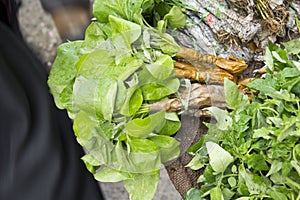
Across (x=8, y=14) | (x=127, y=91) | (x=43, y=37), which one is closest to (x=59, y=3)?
(x=8, y=14)

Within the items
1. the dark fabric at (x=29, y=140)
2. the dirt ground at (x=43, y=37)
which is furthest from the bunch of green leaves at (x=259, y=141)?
the dirt ground at (x=43, y=37)

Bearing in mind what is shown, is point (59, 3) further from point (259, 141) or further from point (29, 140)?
point (259, 141)

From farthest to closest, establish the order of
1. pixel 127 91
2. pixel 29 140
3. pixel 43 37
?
pixel 43 37 → pixel 29 140 → pixel 127 91

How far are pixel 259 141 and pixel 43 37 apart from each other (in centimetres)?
85

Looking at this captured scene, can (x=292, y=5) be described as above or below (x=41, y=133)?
above

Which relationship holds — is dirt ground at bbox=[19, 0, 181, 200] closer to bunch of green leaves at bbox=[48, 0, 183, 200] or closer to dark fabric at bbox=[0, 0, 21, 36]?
dark fabric at bbox=[0, 0, 21, 36]

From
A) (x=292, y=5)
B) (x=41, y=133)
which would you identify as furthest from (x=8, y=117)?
(x=292, y=5)

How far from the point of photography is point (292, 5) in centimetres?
56

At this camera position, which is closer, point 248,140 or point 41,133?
point 248,140

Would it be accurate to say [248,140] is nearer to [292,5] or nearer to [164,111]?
[164,111]

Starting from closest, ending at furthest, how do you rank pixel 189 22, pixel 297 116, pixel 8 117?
pixel 297 116, pixel 189 22, pixel 8 117

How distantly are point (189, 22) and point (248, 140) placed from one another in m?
0.15

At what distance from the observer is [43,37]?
3.96 ft

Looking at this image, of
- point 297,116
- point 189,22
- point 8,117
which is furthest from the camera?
point 8,117
